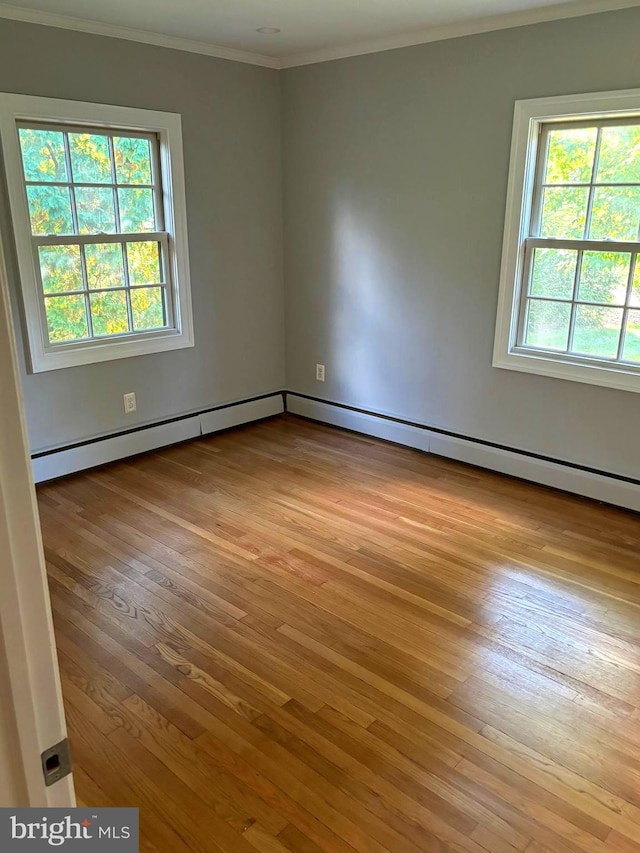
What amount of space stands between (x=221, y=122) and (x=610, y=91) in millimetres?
2363

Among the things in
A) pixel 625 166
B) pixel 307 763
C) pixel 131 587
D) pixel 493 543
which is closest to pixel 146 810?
pixel 307 763

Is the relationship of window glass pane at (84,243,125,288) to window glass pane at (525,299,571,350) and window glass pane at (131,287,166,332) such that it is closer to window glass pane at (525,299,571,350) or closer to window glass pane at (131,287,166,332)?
window glass pane at (131,287,166,332)

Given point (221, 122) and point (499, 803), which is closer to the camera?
point (499, 803)

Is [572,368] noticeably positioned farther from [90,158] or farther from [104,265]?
[90,158]

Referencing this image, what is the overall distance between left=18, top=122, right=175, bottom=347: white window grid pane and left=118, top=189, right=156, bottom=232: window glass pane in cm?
2

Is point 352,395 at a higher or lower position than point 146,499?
higher

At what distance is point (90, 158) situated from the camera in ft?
12.3

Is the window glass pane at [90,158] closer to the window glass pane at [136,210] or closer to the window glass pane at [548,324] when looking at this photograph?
the window glass pane at [136,210]

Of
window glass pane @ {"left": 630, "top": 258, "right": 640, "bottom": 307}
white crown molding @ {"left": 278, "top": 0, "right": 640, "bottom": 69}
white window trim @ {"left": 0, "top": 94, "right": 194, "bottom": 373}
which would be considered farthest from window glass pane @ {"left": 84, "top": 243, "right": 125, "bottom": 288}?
window glass pane @ {"left": 630, "top": 258, "right": 640, "bottom": 307}

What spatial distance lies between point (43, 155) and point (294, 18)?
153 centimetres

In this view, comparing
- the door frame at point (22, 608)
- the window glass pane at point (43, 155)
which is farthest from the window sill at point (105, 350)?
the door frame at point (22, 608)

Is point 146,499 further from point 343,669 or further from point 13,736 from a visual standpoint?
point 13,736

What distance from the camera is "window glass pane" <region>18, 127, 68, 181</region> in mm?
3479

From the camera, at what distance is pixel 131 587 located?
9.36 ft
